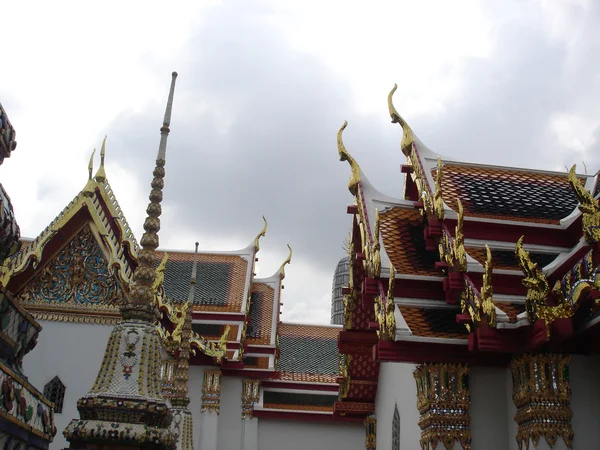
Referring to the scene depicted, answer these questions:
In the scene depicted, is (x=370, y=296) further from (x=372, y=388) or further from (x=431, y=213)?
(x=372, y=388)

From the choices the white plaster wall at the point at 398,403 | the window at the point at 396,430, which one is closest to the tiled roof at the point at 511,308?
the white plaster wall at the point at 398,403

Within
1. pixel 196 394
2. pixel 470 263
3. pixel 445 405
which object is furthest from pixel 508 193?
pixel 196 394

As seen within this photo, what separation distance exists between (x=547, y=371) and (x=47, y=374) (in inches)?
376

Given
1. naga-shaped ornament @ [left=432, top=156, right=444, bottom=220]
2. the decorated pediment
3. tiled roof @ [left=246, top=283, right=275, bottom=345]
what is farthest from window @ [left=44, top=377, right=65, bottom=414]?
naga-shaped ornament @ [left=432, top=156, right=444, bottom=220]

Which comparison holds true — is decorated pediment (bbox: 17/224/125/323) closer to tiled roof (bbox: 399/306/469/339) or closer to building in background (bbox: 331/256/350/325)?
tiled roof (bbox: 399/306/469/339)

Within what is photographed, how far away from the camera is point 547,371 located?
6137mm

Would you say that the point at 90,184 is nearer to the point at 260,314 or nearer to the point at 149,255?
the point at 260,314

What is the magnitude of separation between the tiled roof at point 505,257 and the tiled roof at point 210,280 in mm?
11751

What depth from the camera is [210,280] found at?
20125 mm

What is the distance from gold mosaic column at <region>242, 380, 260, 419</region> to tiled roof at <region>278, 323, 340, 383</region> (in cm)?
142

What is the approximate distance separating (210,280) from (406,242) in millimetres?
12524

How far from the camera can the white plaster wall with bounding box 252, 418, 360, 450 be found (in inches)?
707

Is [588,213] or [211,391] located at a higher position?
[211,391]

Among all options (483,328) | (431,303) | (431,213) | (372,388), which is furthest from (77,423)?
(372,388)
